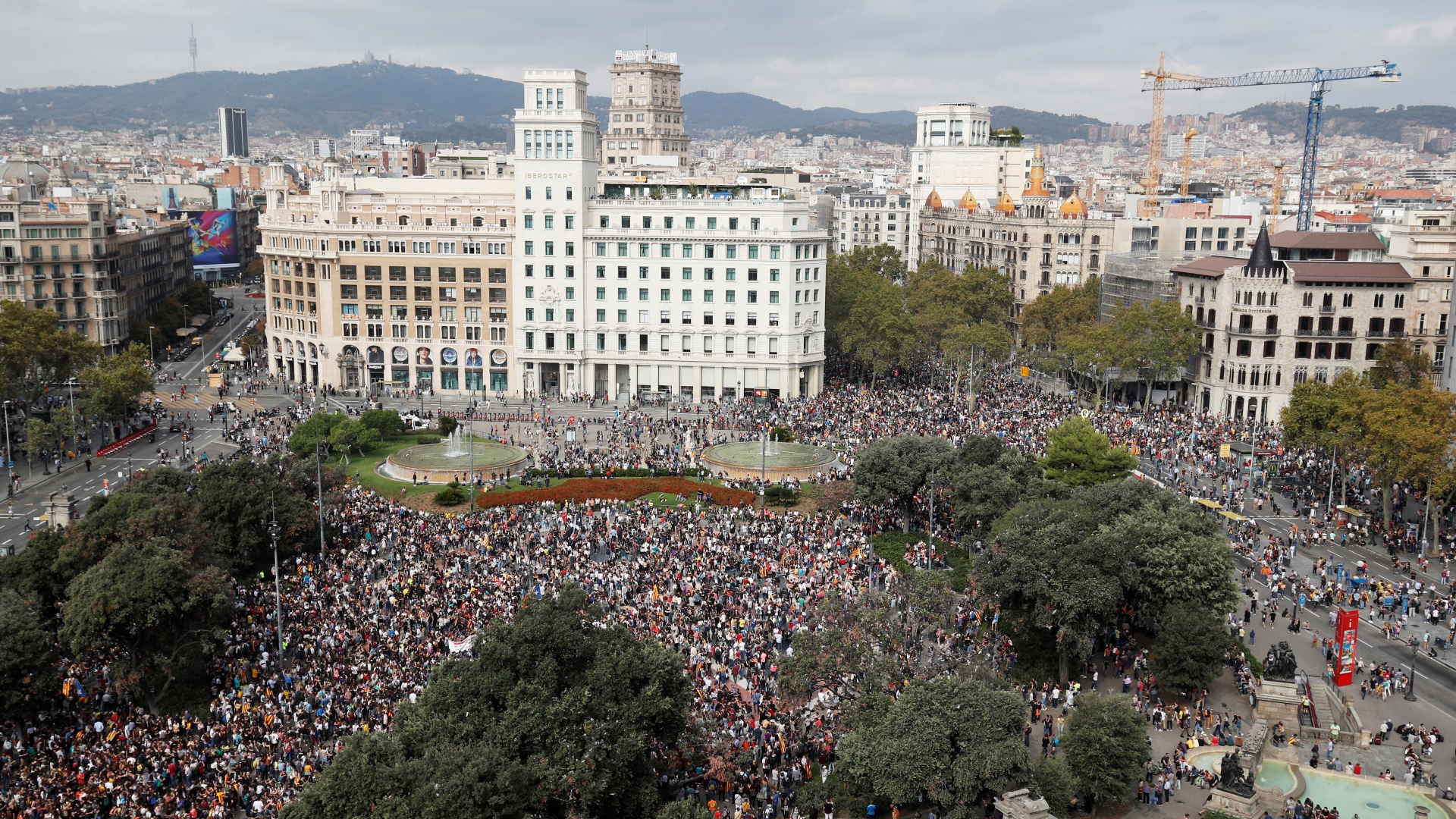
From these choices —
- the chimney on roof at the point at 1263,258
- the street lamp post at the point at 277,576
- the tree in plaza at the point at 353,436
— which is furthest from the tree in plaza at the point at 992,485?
the chimney on roof at the point at 1263,258

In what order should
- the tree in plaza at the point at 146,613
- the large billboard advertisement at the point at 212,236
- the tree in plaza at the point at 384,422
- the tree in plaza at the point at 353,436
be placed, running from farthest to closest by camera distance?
the large billboard advertisement at the point at 212,236 → the tree in plaza at the point at 384,422 → the tree in plaza at the point at 353,436 → the tree in plaza at the point at 146,613

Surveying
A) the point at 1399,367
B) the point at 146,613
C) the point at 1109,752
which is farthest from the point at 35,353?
the point at 1399,367

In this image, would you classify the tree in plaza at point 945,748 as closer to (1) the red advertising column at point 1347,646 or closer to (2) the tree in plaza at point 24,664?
(1) the red advertising column at point 1347,646

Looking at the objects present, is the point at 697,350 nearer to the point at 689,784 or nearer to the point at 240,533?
the point at 240,533

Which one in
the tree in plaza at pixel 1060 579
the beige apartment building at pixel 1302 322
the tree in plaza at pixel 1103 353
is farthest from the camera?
the tree in plaza at pixel 1103 353

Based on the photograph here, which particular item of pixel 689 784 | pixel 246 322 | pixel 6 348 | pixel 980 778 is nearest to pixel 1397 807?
pixel 980 778

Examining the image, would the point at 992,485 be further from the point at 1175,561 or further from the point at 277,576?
the point at 277,576
